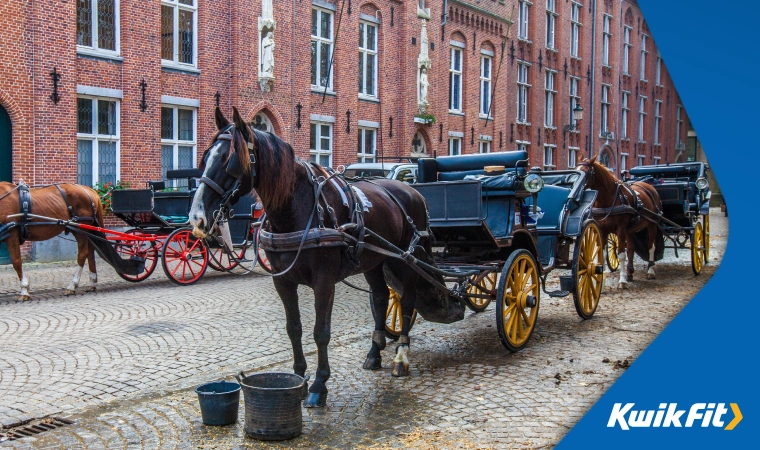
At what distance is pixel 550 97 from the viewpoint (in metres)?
25.7

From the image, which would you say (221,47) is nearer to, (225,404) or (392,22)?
(392,22)

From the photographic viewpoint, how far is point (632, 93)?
331 cm

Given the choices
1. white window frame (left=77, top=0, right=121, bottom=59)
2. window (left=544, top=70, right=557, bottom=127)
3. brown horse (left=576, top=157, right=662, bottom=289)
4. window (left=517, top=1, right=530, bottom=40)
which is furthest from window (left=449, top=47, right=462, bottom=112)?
brown horse (left=576, top=157, right=662, bottom=289)

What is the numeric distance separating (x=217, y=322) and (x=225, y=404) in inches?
140

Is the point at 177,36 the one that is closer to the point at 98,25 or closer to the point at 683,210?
the point at 98,25

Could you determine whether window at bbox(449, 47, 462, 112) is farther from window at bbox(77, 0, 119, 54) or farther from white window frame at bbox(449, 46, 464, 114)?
window at bbox(77, 0, 119, 54)

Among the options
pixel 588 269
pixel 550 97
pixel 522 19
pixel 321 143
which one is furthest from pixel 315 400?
pixel 550 97

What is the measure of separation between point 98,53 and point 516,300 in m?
12.4

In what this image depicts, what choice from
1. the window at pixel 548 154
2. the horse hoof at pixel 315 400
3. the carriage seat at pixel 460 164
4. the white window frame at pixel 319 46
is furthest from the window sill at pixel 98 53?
the window at pixel 548 154

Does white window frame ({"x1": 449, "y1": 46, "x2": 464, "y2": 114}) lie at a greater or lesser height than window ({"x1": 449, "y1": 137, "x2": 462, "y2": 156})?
greater

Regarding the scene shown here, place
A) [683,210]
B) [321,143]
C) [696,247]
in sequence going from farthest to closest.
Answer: [321,143], [683,210], [696,247]

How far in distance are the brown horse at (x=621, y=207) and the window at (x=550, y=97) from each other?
10822 mm

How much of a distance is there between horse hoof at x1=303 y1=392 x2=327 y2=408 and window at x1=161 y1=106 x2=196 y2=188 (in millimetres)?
12884

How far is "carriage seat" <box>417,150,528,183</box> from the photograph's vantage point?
22.6 feet
